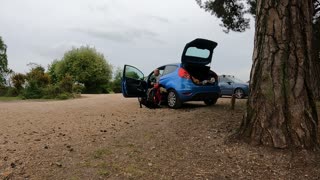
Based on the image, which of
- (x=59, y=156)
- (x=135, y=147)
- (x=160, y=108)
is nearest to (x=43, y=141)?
(x=59, y=156)

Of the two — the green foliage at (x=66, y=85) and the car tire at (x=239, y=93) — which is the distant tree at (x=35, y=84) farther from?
the car tire at (x=239, y=93)

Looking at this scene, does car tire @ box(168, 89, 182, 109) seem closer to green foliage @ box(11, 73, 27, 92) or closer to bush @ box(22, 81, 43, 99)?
bush @ box(22, 81, 43, 99)

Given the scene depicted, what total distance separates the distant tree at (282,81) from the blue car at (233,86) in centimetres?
1472

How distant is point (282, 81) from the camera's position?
614 centimetres

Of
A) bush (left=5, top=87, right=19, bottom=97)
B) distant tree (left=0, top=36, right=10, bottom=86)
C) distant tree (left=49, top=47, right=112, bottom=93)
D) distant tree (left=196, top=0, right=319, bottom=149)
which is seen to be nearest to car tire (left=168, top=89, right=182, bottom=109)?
distant tree (left=196, top=0, right=319, bottom=149)

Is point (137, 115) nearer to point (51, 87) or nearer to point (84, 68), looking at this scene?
point (51, 87)

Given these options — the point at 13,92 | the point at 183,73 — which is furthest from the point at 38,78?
the point at 183,73

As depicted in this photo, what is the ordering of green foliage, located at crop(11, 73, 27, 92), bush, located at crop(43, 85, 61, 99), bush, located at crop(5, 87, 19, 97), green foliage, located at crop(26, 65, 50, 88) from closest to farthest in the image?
bush, located at crop(43, 85, 61, 99) → green foliage, located at crop(26, 65, 50, 88) → green foliage, located at crop(11, 73, 27, 92) → bush, located at crop(5, 87, 19, 97)

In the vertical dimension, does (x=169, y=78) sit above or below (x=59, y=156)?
above

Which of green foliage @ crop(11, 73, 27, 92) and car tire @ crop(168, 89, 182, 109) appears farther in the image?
green foliage @ crop(11, 73, 27, 92)

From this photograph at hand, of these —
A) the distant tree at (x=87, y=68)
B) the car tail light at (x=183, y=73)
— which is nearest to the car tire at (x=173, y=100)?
the car tail light at (x=183, y=73)

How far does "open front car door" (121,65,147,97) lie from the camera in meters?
13.1

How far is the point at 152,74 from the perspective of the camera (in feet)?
44.8

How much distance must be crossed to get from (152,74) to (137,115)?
10.2ft
